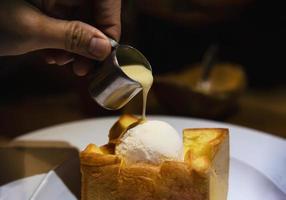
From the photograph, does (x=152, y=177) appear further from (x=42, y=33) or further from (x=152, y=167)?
(x=42, y=33)

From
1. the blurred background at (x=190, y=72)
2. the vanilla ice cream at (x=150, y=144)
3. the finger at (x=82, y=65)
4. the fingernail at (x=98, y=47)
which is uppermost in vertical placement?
the fingernail at (x=98, y=47)

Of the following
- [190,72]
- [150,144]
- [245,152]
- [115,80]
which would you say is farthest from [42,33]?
[190,72]

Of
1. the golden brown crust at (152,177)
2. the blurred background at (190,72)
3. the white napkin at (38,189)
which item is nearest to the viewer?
the golden brown crust at (152,177)

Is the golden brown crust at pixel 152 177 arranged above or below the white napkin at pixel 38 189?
above

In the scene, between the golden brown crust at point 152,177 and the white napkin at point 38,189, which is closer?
the golden brown crust at point 152,177

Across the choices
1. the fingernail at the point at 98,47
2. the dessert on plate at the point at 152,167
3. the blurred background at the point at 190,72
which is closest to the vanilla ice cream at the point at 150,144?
the dessert on plate at the point at 152,167

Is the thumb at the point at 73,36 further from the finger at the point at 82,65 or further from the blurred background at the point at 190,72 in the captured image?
the blurred background at the point at 190,72

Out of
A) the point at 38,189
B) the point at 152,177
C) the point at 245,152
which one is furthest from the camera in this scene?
the point at 245,152
